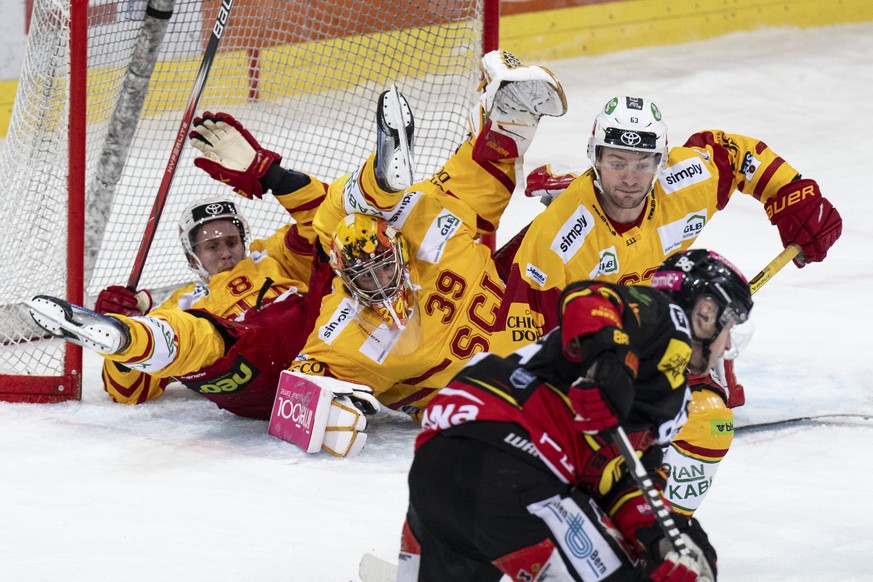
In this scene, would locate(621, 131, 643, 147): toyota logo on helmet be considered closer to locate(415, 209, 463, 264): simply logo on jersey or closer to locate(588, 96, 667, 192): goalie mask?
locate(588, 96, 667, 192): goalie mask

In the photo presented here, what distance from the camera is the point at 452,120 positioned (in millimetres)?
5520

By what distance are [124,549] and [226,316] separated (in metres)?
1.33

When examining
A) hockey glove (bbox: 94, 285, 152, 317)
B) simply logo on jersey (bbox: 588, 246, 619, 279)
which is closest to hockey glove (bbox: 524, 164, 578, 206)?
simply logo on jersey (bbox: 588, 246, 619, 279)

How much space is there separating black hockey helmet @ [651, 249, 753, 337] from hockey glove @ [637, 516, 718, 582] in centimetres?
36

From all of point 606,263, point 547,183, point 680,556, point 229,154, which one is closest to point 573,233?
point 606,263

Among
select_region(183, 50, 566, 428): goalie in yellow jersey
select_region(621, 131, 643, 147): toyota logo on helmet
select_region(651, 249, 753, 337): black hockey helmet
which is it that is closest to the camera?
select_region(651, 249, 753, 337): black hockey helmet

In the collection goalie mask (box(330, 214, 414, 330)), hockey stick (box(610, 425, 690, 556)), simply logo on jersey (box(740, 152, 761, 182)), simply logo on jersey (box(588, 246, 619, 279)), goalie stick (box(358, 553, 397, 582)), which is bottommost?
goalie stick (box(358, 553, 397, 582))

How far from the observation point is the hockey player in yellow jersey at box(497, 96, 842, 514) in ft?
11.3

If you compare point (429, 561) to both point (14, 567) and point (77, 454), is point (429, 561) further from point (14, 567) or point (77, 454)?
point (77, 454)

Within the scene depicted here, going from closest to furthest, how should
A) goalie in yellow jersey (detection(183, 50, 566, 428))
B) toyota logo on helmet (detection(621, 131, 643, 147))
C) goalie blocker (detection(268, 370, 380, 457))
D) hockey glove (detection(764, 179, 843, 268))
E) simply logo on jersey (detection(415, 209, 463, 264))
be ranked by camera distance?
toyota logo on helmet (detection(621, 131, 643, 147)) → hockey glove (detection(764, 179, 843, 268)) → goalie blocker (detection(268, 370, 380, 457)) → goalie in yellow jersey (detection(183, 50, 566, 428)) → simply logo on jersey (detection(415, 209, 463, 264))

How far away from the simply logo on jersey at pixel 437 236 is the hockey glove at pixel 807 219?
1008mm

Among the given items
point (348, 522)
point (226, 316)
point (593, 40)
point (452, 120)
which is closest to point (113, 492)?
point (348, 522)

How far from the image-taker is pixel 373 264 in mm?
3895

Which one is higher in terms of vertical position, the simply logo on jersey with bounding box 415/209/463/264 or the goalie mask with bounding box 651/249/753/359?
the goalie mask with bounding box 651/249/753/359
